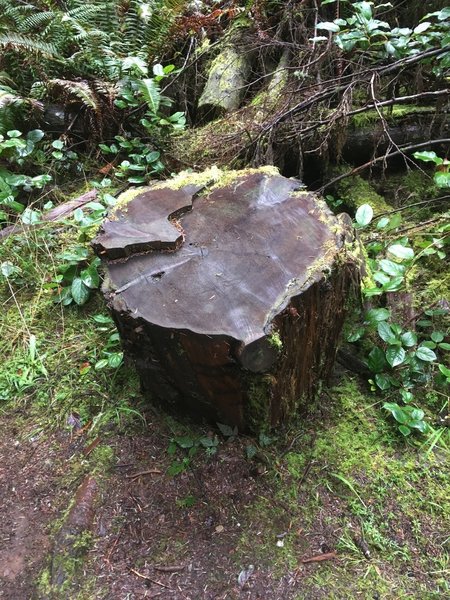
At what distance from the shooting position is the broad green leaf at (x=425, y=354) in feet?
6.72

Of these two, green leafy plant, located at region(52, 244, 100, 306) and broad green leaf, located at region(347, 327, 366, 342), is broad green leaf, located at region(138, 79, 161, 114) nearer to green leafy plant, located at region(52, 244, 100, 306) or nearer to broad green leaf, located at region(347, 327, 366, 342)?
green leafy plant, located at region(52, 244, 100, 306)

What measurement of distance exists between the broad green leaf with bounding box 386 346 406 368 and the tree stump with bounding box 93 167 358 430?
0.90ft

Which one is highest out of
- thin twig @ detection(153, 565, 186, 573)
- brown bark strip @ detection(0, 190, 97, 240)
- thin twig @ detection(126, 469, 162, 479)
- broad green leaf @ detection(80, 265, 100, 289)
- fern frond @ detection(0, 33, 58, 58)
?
fern frond @ detection(0, 33, 58, 58)

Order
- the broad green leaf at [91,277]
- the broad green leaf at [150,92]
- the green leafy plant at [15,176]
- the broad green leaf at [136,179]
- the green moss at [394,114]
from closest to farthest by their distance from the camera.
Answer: the broad green leaf at [91,277], the green leafy plant at [15,176], the green moss at [394,114], the broad green leaf at [136,179], the broad green leaf at [150,92]

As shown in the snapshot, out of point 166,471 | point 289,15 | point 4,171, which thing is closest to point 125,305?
point 166,471

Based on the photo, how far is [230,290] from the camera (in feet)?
5.48

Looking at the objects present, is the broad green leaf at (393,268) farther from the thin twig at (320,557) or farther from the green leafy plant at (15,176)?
the green leafy plant at (15,176)

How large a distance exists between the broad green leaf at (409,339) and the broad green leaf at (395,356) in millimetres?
41

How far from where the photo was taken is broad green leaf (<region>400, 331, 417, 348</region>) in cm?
206

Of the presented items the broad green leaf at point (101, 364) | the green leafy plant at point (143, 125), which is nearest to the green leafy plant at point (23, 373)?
the broad green leaf at point (101, 364)

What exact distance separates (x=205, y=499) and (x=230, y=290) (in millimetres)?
968

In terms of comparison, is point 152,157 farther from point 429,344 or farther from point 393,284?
point 429,344

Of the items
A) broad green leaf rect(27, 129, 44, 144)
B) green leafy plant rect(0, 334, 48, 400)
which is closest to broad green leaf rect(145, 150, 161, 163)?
broad green leaf rect(27, 129, 44, 144)

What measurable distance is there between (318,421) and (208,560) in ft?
2.67
